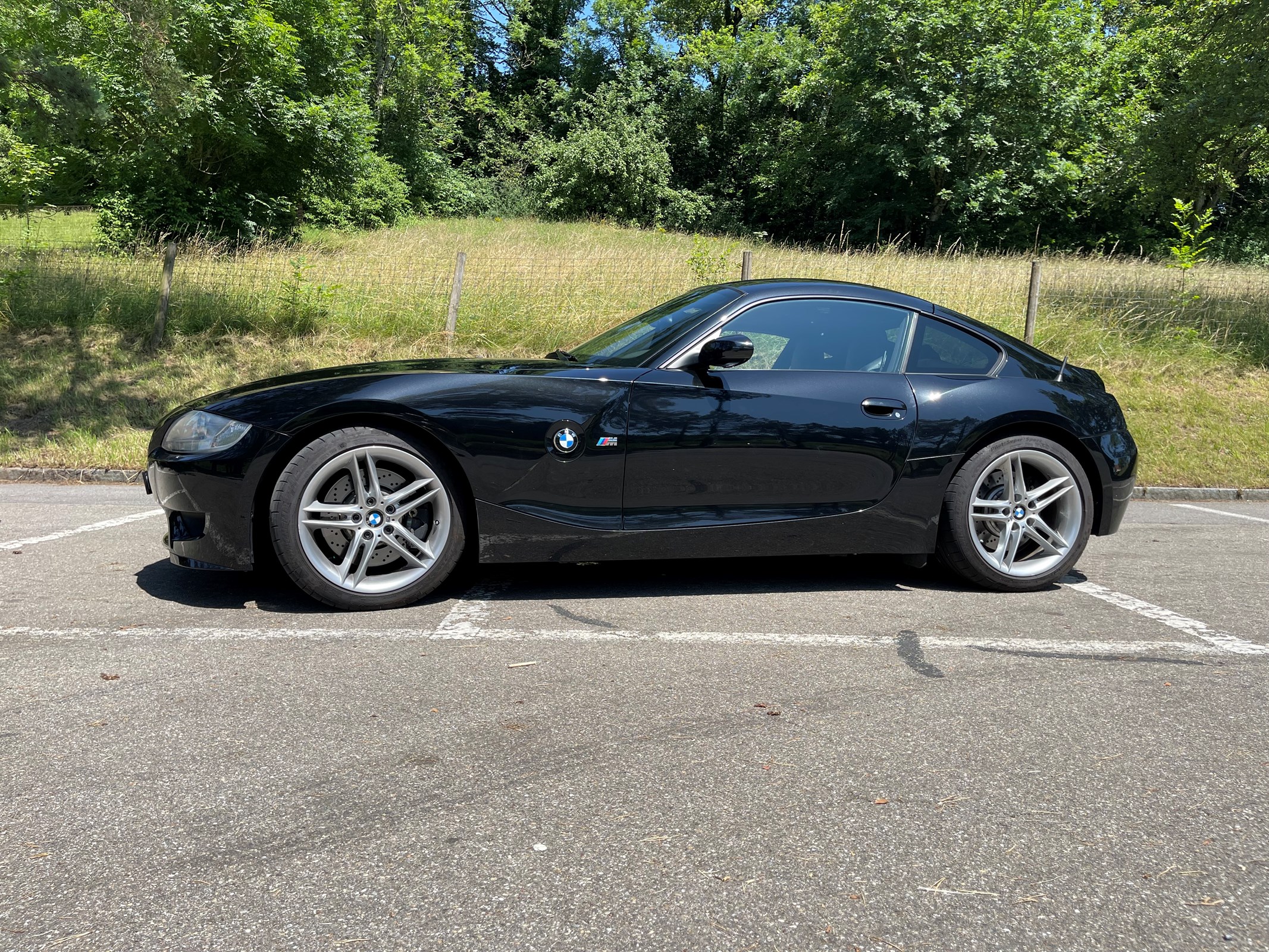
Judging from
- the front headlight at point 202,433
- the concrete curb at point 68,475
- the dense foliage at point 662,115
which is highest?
the dense foliage at point 662,115

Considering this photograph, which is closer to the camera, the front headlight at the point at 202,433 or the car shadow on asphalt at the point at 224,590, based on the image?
the front headlight at the point at 202,433

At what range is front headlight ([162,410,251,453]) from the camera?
12.4 ft

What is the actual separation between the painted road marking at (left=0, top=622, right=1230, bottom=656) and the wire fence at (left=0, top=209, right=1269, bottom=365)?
8.53m

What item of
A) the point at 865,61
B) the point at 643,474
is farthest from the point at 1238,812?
the point at 865,61

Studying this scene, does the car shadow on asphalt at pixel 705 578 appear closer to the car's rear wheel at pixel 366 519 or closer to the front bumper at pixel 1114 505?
the car's rear wheel at pixel 366 519

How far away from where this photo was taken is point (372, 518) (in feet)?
12.7

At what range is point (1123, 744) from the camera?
2785 mm

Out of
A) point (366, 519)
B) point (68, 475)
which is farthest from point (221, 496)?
point (68, 475)

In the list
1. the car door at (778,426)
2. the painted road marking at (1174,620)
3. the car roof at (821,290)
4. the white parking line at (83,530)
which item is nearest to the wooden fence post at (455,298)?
the white parking line at (83,530)

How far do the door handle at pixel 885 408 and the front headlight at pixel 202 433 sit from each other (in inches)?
103

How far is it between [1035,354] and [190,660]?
13.2 ft

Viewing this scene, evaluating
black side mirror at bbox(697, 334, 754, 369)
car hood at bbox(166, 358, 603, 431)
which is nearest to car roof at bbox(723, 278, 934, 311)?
black side mirror at bbox(697, 334, 754, 369)

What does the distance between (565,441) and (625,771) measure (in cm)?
170

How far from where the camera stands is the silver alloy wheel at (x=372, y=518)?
151 inches
